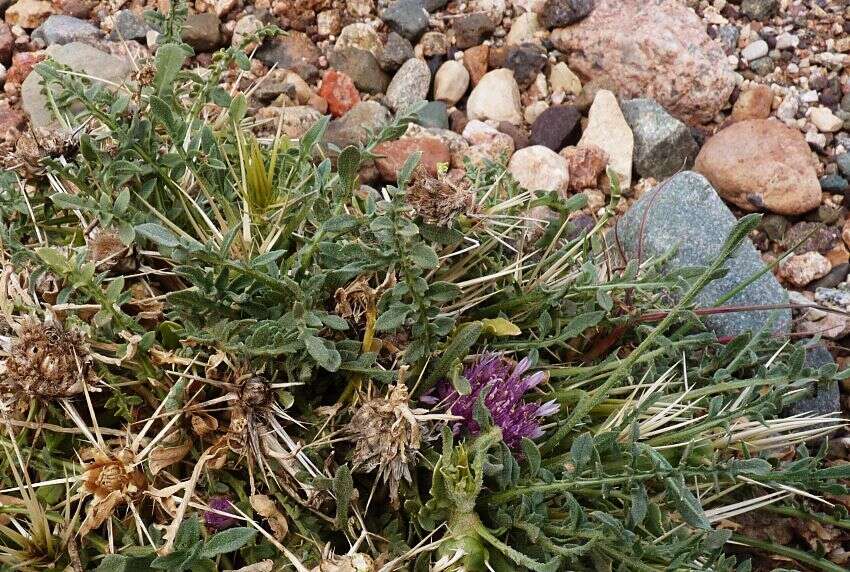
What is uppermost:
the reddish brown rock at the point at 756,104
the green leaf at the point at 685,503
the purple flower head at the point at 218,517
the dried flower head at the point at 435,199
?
the dried flower head at the point at 435,199

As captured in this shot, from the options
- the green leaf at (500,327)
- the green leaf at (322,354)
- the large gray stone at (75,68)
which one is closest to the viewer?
the green leaf at (322,354)

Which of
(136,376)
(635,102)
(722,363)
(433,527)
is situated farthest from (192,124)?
(635,102)

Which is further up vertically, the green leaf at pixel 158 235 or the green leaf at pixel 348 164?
the green leaf at pixel 348 164

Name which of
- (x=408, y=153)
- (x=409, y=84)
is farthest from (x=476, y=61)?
(x=408, y=153)

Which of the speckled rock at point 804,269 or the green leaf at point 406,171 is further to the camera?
the speckled rock at point 804,269

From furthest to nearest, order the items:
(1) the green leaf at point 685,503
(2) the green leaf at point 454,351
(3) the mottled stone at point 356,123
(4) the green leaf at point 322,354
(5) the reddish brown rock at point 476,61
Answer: (5) the reddish brown rock at point 476,61, (3) the mottled stone at point 356,123, (2) the green leaf at point 454,351, (4) the green leaf at point 322,354, (1) the green leaf at point 685,503

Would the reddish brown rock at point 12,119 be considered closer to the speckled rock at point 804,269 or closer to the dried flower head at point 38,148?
the dried flower head at point 38,148

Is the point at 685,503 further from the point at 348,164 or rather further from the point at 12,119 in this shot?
the point at 12,119

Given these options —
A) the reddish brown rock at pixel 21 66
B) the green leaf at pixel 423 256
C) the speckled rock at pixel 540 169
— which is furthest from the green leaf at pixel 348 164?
the reddish brown rock at pixel 21 66
